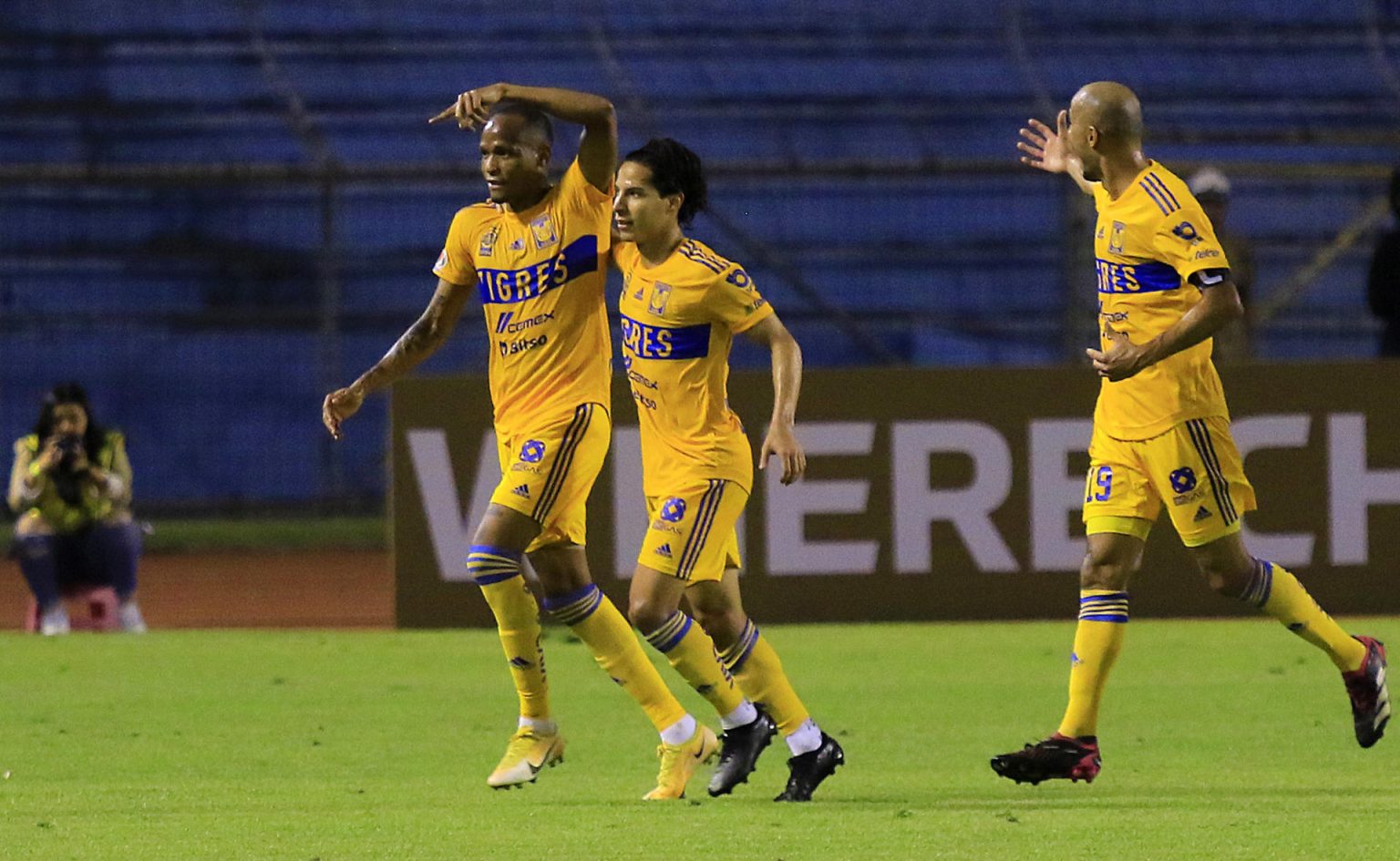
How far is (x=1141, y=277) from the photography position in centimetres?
711

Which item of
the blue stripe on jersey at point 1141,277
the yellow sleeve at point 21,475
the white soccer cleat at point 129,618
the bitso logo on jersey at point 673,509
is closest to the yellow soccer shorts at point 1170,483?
the blue stripe on jersey at point 1141,277

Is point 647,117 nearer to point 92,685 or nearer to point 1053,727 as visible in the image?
point 92,685

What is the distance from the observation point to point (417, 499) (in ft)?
40.4

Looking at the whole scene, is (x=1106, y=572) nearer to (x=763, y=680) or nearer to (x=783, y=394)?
(x=763, y=680)

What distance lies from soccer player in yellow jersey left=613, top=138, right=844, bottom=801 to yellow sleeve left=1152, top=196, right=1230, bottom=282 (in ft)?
3.69

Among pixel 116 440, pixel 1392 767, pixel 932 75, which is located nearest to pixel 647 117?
pixel 932 75

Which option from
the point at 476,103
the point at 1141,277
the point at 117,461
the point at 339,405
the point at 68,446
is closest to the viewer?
the point at 476,103

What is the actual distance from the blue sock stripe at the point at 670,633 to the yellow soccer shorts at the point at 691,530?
0.12 metres

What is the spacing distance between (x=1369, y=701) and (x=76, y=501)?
7990mm

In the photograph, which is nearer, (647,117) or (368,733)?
(368,733)

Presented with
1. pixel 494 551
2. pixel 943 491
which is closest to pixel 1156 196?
pixel 494 551

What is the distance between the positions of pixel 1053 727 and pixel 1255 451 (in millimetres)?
4274

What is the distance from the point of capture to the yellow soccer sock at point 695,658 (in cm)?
685

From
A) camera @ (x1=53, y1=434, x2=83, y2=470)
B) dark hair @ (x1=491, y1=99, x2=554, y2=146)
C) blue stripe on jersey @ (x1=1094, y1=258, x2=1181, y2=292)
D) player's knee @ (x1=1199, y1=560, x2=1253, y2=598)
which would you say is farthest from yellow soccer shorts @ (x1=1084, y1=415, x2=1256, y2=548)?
camera @ (x1=53, y1=434, x2=83, y2=470)
